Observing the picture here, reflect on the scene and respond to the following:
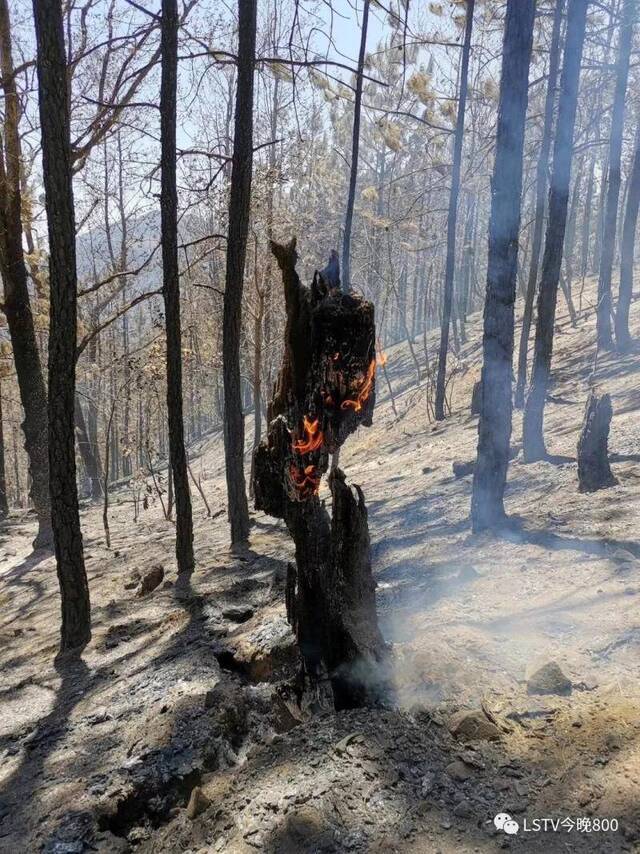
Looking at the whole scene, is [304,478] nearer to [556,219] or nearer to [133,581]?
[133,581]

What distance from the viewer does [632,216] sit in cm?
1448

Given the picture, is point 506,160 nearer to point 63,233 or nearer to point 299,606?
point 63,233

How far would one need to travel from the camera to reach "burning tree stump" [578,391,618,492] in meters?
6.70

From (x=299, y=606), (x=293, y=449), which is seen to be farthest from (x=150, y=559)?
(x=293, y=449)

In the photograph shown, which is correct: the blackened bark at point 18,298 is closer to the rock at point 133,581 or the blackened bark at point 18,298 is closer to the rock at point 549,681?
the rock at point 133,581

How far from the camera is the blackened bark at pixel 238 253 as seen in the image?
21.9 feet

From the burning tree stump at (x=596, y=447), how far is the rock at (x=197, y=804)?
546 centimetres

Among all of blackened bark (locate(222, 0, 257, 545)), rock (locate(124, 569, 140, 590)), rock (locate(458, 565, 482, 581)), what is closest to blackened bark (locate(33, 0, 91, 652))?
rock (locate(124, 569, 140, 590))

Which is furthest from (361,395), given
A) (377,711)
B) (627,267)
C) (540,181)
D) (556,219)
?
(627,267)

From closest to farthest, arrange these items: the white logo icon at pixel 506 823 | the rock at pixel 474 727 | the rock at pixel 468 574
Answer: the white logo icon at pixel 506 823
the rock at pixel 474 727
the rock at pixel 468 574

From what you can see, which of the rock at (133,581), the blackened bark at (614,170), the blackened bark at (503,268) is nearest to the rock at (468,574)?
the blackened bark at (503,268)

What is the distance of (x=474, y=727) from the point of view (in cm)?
320

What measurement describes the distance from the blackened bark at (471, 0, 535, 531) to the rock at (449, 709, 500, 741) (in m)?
3.40

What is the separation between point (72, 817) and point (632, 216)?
1636 cm
